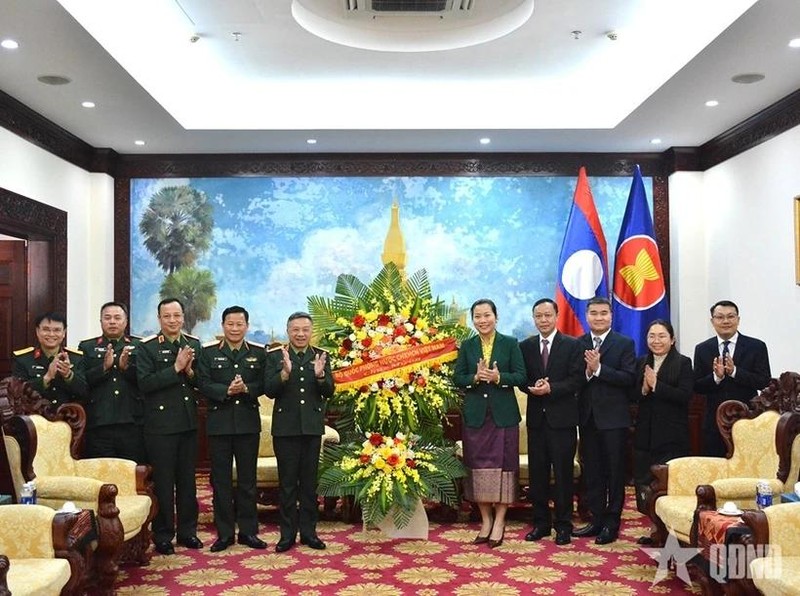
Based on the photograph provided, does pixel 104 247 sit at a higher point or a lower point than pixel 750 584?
higher

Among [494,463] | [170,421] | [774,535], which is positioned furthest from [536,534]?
[170,421]

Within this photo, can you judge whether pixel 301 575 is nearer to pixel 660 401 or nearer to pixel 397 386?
pixel 397 386

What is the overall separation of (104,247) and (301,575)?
489 cm

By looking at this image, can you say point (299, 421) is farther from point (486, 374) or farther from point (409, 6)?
point (409, 6)

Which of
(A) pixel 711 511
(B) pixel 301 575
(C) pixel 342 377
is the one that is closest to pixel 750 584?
(A) pixel 711 511

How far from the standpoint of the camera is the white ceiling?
19.0ft

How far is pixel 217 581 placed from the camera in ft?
15.7

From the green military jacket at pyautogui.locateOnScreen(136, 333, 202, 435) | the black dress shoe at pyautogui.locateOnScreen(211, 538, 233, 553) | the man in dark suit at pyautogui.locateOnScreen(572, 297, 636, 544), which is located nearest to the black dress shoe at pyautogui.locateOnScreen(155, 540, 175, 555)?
the black dress shoe at pyautogui.locateOnScreen(211, 538, 233, 553)

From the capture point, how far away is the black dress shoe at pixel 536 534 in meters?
5.70

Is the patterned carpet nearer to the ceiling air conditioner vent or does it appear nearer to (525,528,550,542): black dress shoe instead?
(525,528,550,542): black dress shoe

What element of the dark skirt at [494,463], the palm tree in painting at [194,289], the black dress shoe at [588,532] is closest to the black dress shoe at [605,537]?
the black dress shoe at [588,532]

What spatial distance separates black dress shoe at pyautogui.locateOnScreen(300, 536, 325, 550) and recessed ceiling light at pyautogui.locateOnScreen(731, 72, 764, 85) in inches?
173

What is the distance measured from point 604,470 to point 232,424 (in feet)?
8.01

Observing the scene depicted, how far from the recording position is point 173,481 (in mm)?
5598
